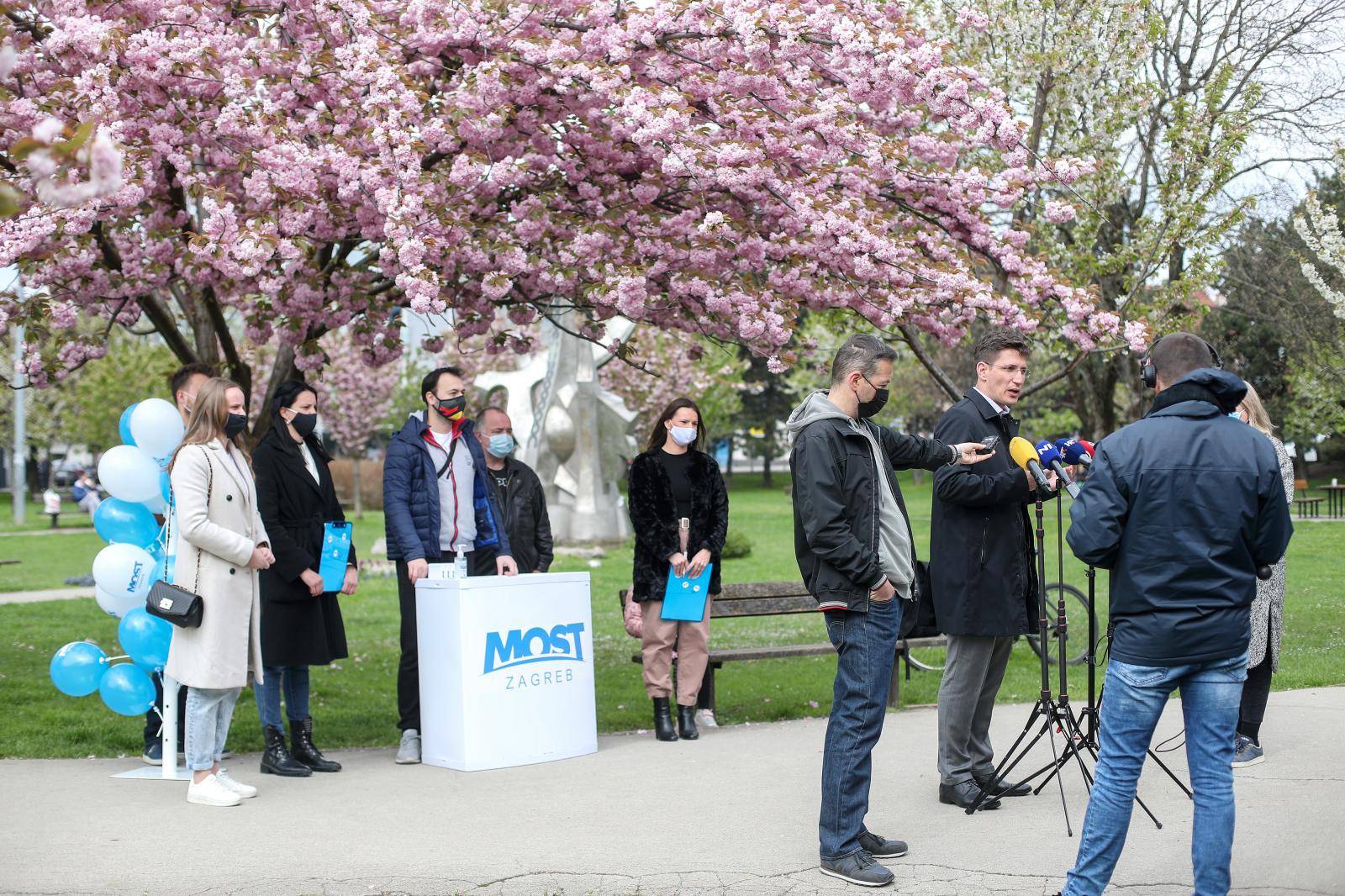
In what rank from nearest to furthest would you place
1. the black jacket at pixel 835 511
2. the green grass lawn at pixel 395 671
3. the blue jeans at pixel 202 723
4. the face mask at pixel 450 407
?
the black jacket at pixel 835 511
the blue jeans at pixel 202 723
the face mask at pixel 450 407
the green grass lawn at pixel 395 671

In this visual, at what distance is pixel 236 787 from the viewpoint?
21.5 ft

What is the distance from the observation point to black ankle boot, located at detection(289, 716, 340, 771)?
23.8 ft

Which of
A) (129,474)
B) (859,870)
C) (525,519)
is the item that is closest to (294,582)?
(129,474)

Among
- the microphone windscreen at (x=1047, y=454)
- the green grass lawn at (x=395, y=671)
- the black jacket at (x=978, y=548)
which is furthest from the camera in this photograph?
the green grass lawn at (x=395, y=671)

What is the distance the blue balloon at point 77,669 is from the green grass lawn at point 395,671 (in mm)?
763

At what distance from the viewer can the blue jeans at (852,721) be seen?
5.16 meters

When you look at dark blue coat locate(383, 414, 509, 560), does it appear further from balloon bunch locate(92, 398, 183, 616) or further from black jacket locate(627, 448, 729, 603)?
balloon bunch locate(92, 398, 183, 616)

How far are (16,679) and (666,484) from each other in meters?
6.05

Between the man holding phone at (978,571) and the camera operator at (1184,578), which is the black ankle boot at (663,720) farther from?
the camera operator at (1184,578)

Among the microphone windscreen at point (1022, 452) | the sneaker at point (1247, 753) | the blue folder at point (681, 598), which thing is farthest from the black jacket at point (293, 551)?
the sneaker at point (1247, 753)

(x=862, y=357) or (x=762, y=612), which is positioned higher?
(x=862, y=357)

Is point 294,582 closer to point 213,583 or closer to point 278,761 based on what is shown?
point 213,583

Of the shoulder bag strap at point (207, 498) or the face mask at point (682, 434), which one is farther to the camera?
the face mask at point (682, 434)

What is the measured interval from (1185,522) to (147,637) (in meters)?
5.27
